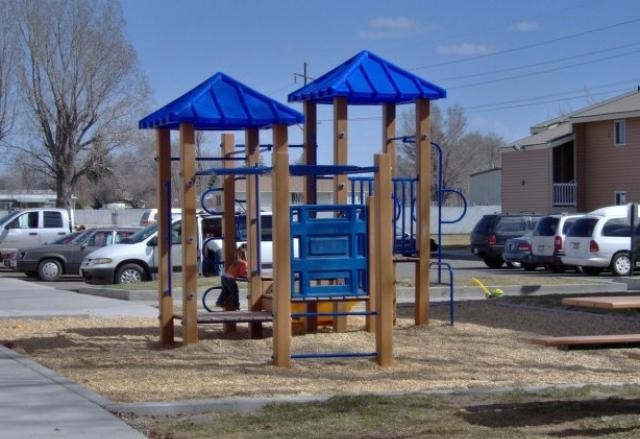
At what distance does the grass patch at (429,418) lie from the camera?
26.8ft

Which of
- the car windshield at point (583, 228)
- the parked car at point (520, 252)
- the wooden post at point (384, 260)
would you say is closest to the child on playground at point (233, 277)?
the wooden post at point (384, 260)

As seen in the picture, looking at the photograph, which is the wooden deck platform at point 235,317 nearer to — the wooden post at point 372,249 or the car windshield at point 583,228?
the wooden post at point 372,249

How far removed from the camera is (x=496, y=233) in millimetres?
33938

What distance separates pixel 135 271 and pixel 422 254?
1209 centimetres

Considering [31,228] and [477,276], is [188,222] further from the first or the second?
[31,228]

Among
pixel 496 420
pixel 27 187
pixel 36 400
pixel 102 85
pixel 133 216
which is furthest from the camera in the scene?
pixel 27 187

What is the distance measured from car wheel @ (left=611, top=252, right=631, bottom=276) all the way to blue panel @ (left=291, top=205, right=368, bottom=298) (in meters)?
18.5

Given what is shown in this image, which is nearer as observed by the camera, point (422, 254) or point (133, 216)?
point (422, 254)

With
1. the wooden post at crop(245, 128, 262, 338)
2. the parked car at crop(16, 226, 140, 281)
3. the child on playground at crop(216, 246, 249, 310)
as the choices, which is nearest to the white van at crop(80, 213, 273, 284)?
the parked car at crop(16, 226, 140, 281)

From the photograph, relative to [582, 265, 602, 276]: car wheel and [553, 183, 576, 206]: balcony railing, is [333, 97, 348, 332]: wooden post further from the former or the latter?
[553, 183, 576, 206]: balcony railing

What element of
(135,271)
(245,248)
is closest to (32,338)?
(245,248)

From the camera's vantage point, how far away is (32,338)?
14.1 metres

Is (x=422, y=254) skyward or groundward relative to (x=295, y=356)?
skyward

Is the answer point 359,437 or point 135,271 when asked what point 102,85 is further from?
point 359,437
